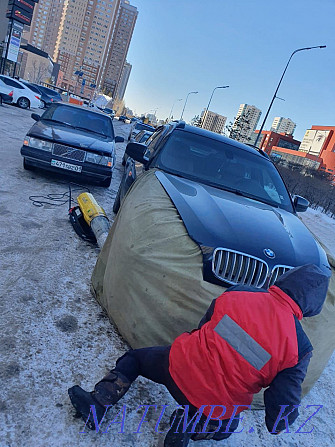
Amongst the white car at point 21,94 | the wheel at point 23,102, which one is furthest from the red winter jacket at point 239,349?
the wheel at point 23,102

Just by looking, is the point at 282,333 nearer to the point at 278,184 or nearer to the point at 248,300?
the point at 248,300

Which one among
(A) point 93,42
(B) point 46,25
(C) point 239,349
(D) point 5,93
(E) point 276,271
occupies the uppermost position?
(B) point 46,25

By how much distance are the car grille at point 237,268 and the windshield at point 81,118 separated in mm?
5948

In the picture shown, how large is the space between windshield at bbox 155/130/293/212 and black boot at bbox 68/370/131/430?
2.35 metres

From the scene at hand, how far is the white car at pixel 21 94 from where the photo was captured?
20391mm

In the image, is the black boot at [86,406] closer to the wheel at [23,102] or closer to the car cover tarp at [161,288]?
the car cover tarp at [161,288]

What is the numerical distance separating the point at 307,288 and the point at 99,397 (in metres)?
Answer: 1.29

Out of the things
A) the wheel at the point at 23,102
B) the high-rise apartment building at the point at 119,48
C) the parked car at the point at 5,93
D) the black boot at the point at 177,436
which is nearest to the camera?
the black boot at the point at 177,436

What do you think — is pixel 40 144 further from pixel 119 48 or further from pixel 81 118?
pixel 119 48

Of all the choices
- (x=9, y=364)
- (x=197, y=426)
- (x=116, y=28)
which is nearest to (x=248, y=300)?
(x=197, y=426)

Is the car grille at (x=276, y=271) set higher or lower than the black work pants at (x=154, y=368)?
higher

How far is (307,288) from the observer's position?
4.96ft

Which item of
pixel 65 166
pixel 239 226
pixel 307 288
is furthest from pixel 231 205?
pixel 65 166

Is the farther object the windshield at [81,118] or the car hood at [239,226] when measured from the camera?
the windshield at [81,118]
